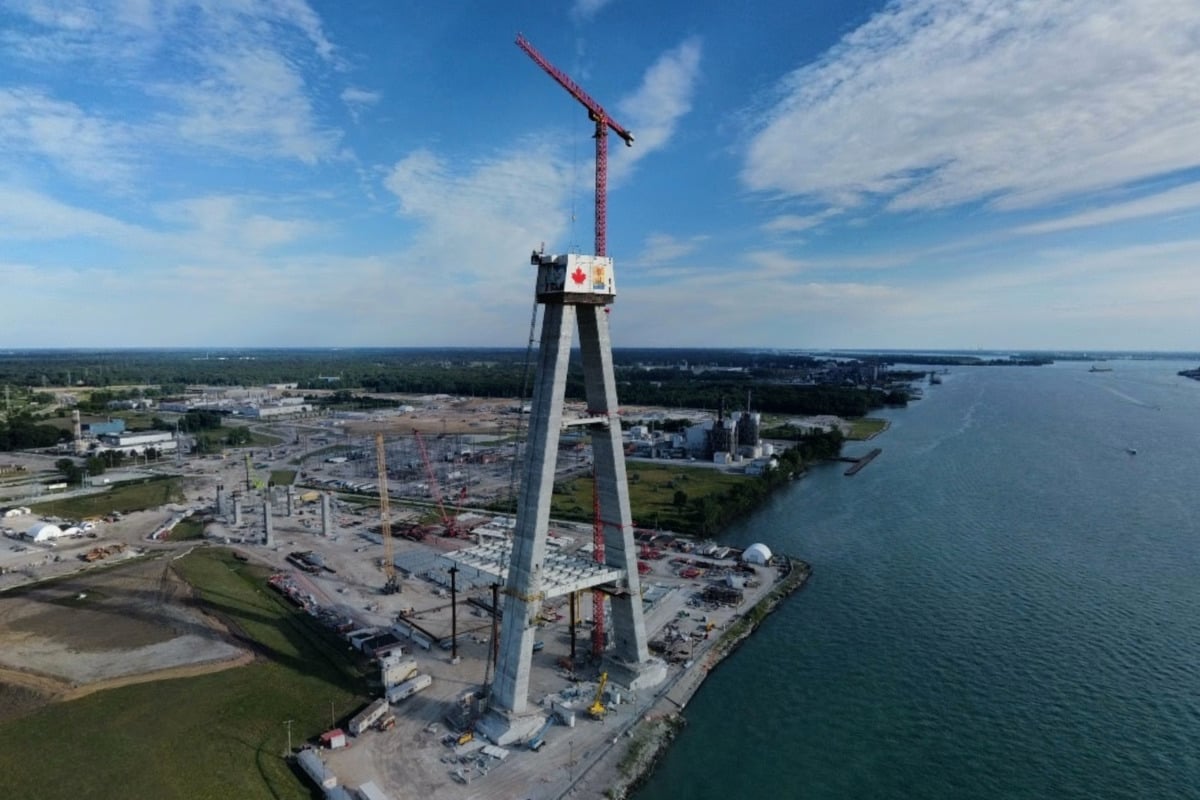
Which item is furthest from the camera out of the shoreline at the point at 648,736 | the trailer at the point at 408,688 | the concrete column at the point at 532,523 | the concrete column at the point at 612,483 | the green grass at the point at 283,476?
the green grass at the point at 283,476

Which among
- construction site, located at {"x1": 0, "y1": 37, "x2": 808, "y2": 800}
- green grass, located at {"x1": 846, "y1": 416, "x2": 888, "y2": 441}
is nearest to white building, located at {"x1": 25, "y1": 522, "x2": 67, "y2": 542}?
construction site, located at {"x1": 0, "y1": 37, "x2": 808, "y2": 800}

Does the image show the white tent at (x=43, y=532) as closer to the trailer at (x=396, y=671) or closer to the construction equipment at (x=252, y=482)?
the construction equipment at (x=252, y=482)

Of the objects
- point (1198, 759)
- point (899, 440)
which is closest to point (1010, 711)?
point (1198, 759)

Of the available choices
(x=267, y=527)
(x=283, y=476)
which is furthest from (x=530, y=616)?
(x=283, y=476)

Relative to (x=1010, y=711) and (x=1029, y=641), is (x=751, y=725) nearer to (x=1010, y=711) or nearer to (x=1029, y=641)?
(x=1010, y=711)

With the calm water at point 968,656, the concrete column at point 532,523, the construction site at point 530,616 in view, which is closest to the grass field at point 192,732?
the construction site at point 530,616
